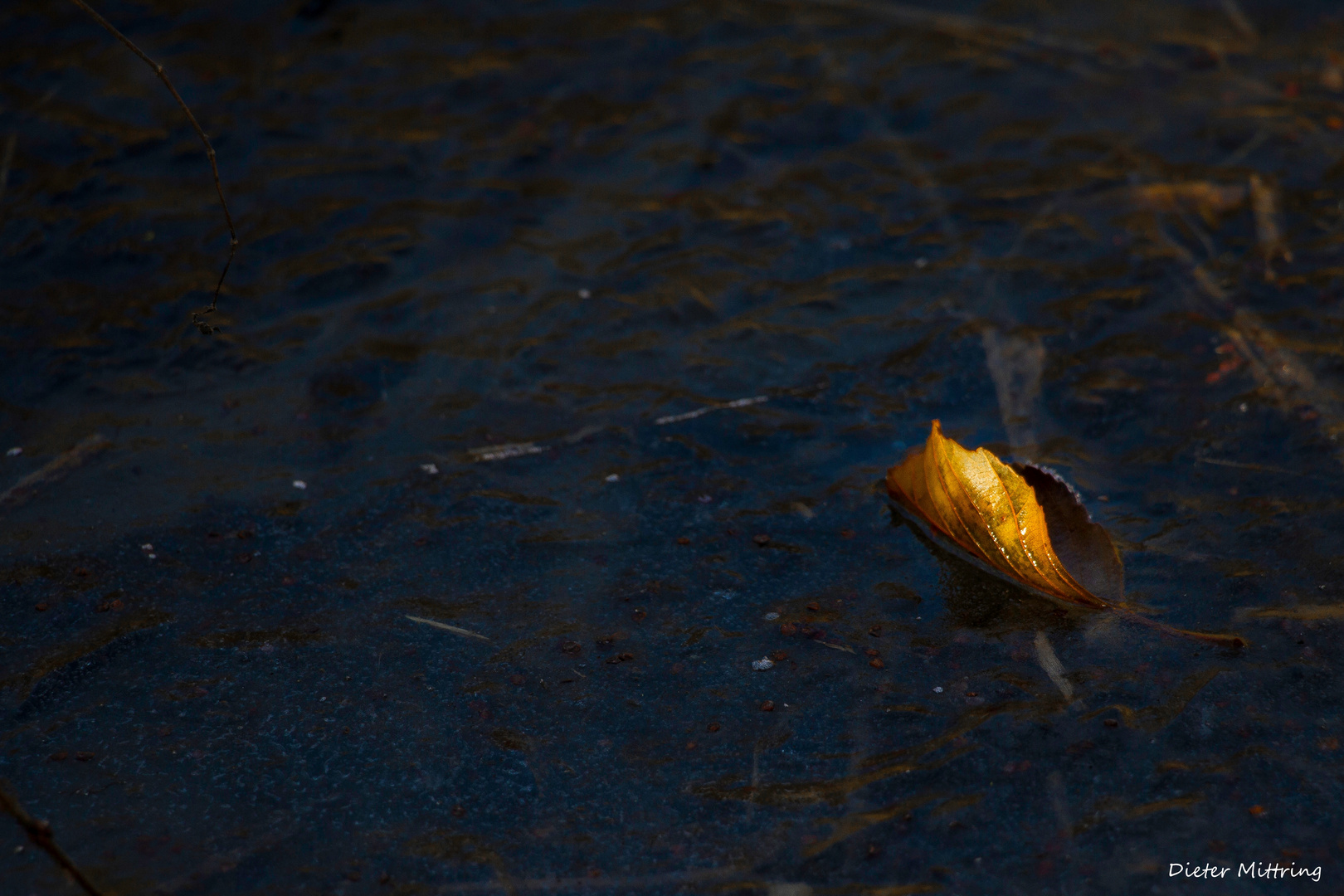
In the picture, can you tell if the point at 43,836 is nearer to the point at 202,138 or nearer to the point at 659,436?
the point at 659,436

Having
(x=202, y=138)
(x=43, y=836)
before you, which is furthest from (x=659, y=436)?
(x=43, y=836)

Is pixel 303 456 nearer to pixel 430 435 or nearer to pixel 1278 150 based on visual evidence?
pixel 430 435

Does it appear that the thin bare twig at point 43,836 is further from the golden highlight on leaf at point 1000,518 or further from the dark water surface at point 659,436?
the golden highlight on leaf at point 1000,518

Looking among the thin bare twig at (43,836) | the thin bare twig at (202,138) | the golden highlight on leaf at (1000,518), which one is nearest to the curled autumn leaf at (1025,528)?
the golden highlight on leaf at (1000,518)

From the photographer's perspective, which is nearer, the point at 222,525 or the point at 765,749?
the point at 765,749

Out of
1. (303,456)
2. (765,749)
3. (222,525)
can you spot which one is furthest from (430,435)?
(765,749)

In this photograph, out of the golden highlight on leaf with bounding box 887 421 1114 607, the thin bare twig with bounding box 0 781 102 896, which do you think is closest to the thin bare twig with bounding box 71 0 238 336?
the thin bare twig with bounding box 0 781 102 896
